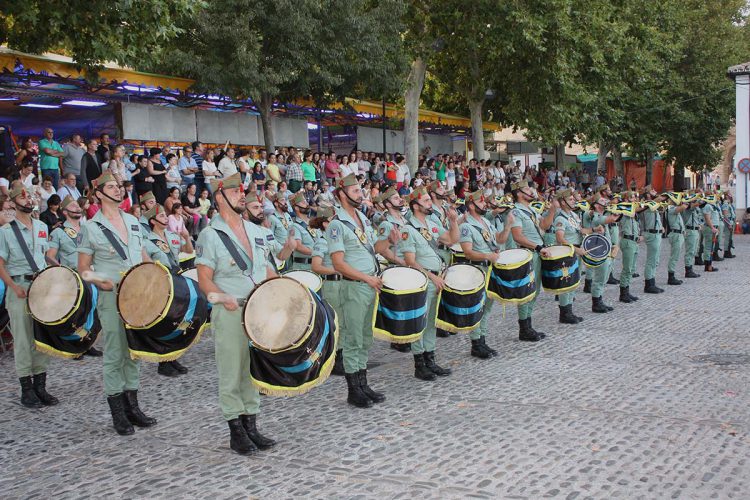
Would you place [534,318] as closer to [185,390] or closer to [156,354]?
[185,390]

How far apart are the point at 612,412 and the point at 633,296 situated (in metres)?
7.42

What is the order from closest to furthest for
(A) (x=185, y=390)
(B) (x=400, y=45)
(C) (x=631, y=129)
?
(A) (x=185, y=390) → (B) (x=400, y=45) → (C) (x=631, y=129)

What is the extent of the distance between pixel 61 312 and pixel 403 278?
2.94 meters

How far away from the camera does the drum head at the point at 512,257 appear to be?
9.26 m

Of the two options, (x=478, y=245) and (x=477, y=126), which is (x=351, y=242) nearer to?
(x=478, y=245)

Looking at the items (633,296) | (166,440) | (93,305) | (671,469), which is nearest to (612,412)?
(671,469)

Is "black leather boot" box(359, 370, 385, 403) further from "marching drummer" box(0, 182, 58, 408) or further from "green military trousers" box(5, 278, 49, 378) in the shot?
"green military trousers" box(5, 278, 49, 378)

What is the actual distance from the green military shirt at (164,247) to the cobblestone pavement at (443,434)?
3.99ft

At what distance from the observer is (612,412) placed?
656 centimetres

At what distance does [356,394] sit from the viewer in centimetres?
703

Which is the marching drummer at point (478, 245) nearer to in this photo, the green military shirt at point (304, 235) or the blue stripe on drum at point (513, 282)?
the blue stripe on drum at point (513, 282)

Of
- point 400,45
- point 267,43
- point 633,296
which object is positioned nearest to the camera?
point 633,296

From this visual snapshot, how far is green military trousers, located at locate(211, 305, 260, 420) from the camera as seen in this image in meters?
5.71

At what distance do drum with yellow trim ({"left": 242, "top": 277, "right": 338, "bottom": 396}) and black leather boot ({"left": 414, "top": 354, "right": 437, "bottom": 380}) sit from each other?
243cm
